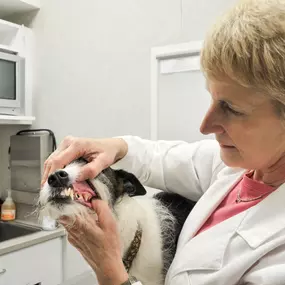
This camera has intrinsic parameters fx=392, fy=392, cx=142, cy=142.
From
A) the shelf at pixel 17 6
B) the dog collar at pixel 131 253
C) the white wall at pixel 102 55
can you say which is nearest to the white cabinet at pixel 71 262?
the white wall at pixel 102 55

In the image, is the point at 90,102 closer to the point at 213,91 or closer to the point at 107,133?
the point at 107,133

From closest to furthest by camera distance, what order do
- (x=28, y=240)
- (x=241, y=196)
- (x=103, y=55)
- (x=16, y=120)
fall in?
(x=241, y=196) → (x=28, y=240) → (x=103, y=55) → (x=16, y=120)

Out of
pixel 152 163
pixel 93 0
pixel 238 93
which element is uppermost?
pixel 93 0

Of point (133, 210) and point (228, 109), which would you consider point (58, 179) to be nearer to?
point (133, 210)

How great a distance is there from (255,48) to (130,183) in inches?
26.5

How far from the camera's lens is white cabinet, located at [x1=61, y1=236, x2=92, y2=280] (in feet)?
7.59

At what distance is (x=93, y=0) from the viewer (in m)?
2.28

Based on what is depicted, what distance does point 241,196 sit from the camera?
3.07 ft

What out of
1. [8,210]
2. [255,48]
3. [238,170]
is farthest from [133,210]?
[8,210]

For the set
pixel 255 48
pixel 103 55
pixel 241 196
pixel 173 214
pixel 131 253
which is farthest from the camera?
pixel 103 55

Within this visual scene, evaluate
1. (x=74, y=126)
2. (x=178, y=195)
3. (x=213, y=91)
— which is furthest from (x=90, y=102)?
(x=213, y=91)

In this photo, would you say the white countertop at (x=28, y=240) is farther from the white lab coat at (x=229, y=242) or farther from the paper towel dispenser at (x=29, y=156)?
the white lab coat at (x=229, y=242)

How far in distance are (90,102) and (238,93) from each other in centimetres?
163

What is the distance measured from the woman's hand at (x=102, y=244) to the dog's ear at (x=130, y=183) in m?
0.29
